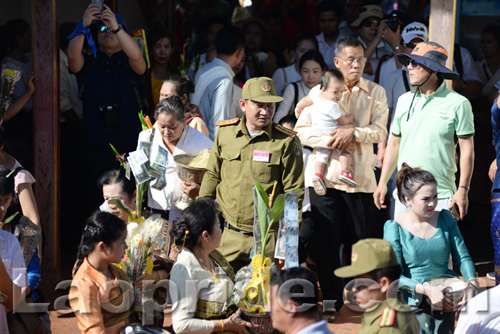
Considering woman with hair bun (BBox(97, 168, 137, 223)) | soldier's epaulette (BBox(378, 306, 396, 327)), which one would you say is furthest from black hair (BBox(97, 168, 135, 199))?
soldier's epaulette (BBox(378, 306, 396, 327))

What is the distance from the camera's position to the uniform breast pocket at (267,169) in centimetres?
531

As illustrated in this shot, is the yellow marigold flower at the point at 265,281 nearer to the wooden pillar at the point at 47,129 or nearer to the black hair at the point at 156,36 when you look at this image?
the wooden pillar at the point at 47,129

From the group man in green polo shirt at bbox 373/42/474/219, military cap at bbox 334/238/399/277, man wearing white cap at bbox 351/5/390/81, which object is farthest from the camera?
man wearing white cap at bbox 351/5/390/81

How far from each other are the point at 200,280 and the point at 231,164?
130cm

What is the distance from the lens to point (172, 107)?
567 cm

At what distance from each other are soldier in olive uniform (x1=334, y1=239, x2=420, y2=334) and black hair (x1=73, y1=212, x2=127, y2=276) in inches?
47.1

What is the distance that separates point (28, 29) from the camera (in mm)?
8031

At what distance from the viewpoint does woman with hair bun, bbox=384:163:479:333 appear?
444 centimetres

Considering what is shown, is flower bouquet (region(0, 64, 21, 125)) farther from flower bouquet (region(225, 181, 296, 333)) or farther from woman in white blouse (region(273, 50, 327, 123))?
flower bouquet (region(225, 181, 296, 333))

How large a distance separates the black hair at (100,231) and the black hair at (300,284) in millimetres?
1049

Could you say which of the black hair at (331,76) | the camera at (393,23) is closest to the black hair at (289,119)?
the black hair at (331,76)

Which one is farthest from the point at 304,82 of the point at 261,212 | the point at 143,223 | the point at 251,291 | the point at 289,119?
the point at 251,291

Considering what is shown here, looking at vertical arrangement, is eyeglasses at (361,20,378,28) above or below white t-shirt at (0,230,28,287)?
above

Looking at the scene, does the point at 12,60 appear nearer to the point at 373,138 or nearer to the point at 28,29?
the point at 28,29
